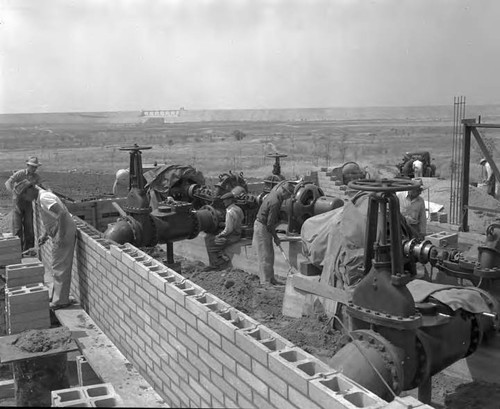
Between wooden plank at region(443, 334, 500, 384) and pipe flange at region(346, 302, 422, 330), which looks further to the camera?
wooden plank at region(443, 334, 500, 384)

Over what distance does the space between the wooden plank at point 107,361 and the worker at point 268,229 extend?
330cm

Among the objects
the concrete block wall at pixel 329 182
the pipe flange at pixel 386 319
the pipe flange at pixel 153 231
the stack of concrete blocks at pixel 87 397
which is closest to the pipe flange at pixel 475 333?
the pipe flange at pixel 386 319

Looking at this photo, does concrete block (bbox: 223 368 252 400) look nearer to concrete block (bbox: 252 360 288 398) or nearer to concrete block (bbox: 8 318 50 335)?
concrete block (bbox: 252 360 288 398)

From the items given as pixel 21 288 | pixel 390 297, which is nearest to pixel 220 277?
pixel 21 288

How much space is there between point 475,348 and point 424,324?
87cm

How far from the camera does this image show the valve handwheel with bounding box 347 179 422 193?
4.27 metres

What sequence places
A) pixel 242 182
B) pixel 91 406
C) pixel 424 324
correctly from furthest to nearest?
pixel 242 182 → pixel 424 324 → pixel 91 406

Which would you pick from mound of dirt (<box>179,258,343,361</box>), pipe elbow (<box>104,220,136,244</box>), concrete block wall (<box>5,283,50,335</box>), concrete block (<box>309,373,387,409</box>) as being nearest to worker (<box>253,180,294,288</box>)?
mound of dirt (<box>179,258,343,361</box>)

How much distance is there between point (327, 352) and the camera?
262 inches

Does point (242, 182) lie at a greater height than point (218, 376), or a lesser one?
greater

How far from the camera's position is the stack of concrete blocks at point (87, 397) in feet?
9.21

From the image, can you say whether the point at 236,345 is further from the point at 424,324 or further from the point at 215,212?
the point at 215,212

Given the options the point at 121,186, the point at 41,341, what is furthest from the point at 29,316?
the point at 121,186

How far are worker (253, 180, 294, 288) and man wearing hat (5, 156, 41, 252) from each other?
402cm
